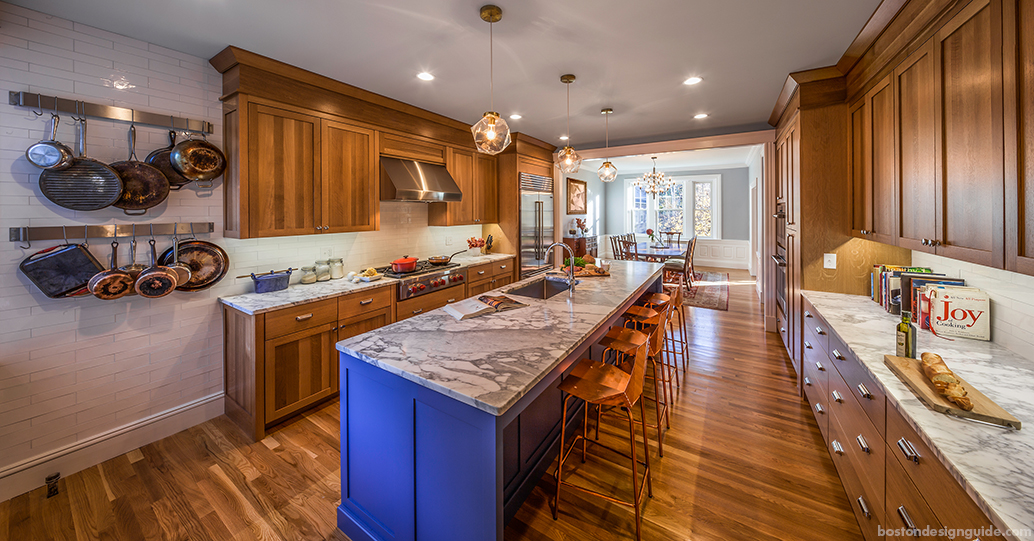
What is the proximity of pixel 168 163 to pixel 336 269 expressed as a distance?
1362 mm

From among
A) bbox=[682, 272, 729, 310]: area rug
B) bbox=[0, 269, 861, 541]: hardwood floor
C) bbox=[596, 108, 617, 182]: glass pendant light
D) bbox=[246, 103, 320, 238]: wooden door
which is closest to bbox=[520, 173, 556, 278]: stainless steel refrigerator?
bbox=[596, 108, 617, 182]: glass pendant light

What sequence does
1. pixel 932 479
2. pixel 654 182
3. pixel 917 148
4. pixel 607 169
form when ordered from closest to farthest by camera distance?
pixel 932 479 < pixel 917 148 < pixel 607 169 < pixel 654 182

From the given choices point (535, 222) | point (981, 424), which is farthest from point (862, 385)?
point (535, 222)

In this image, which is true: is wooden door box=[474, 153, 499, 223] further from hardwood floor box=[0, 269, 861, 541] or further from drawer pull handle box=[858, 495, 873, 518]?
drawer pull handle box=[858, 495, 873, 518]

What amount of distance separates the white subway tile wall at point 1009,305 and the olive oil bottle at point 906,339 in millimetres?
426

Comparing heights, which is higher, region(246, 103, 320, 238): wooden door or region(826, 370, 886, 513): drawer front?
region(246, 103, 320, 238): wooden door

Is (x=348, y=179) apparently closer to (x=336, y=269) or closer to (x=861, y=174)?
Result: (x=336, y=269)

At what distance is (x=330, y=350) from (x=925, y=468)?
3.27 m

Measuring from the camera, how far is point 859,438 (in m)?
1.74

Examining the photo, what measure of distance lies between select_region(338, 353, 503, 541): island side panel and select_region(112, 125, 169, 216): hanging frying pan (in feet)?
6.28

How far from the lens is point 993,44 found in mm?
1354

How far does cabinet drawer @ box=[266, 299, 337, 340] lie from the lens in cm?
261

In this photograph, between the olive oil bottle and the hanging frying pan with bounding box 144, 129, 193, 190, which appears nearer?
the olive oil bottle

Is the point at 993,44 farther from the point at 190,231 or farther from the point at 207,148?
the point at 190,231
